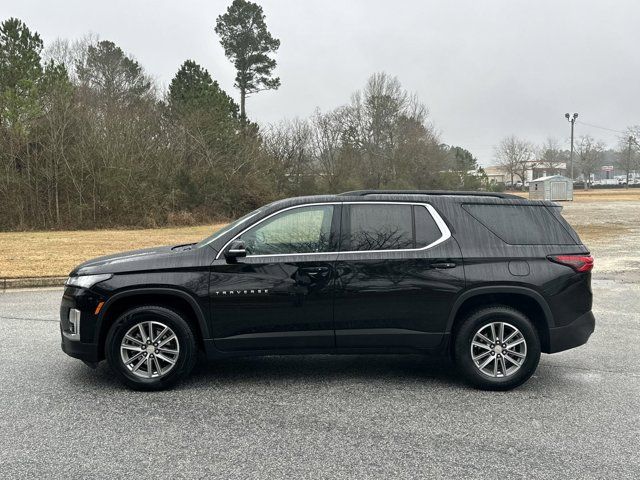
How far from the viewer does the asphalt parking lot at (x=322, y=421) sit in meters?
3.30

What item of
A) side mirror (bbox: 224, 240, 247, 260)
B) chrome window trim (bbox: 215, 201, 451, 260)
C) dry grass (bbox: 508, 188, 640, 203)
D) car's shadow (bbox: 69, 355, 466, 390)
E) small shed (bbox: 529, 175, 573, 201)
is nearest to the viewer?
side mirror (bbox: 224, 240, 247, 260)

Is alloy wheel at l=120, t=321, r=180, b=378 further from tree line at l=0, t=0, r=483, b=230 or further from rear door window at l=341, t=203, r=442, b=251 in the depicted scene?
tree line at l=0, t=0, r=483, b=230

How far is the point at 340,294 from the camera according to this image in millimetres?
4512

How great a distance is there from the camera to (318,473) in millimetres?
3205

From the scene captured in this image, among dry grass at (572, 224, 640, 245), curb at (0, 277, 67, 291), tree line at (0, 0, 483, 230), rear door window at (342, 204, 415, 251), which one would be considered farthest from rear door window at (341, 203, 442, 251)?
tree line at (0, 0, 483, 230)

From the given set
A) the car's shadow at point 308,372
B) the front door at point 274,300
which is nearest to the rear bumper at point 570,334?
the car's shadow at point 308,372

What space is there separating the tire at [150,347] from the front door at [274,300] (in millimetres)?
313

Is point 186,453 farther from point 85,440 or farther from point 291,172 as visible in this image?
point 291,172

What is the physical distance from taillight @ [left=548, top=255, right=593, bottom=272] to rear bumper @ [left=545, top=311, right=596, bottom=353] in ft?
1.37

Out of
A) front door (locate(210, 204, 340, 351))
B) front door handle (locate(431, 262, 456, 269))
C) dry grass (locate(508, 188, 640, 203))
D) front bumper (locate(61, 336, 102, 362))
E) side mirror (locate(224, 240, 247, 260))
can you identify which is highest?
dry grass (locate(508, 188, 640, 203))

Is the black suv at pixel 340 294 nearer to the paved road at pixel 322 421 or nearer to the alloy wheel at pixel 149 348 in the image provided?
the alloy wheel at pixel 149 348

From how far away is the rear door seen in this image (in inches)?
178

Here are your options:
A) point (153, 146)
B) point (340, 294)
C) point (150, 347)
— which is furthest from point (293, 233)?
point (153, 146)

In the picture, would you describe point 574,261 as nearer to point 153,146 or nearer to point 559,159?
point 153,146
